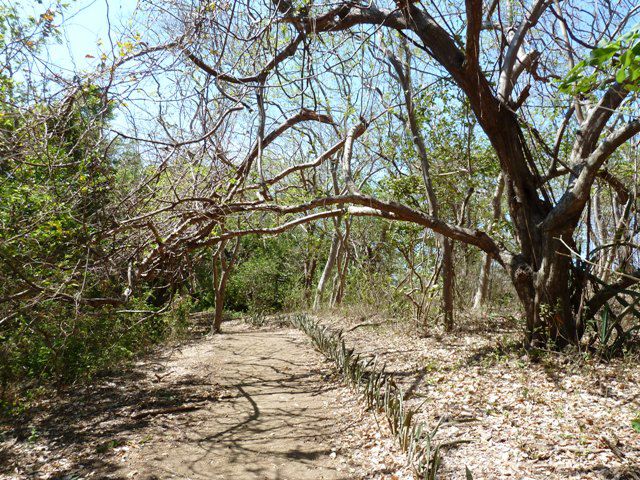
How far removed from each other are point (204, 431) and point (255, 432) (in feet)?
2.04

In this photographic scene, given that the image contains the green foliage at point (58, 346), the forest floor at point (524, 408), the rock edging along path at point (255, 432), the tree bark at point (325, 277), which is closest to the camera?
the forest floor at point (524, 408)

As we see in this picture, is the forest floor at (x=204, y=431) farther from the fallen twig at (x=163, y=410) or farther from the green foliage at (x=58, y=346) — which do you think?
the green foliage at (x=58, y=346)

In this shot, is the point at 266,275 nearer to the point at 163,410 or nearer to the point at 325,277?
the point at 325,277

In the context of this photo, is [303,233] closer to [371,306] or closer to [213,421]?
[371,306]

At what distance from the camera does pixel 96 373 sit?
7.96 metres

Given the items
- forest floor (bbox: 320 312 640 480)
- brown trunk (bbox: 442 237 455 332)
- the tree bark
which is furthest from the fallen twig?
the tree bark

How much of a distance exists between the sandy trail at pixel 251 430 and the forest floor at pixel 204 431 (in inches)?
0.5

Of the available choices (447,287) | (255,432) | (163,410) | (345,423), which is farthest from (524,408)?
(163,410)

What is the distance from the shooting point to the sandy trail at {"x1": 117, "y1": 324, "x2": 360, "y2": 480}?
14.5ft

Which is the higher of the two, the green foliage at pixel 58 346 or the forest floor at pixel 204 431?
the green foliage at pixel 58 346

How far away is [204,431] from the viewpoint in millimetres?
5438

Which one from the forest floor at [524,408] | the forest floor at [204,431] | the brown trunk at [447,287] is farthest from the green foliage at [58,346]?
the brown trunk at [447,287]

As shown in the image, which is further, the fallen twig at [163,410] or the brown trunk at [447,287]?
the brown trunk at [447,287]

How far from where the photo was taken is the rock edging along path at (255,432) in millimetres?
4371
